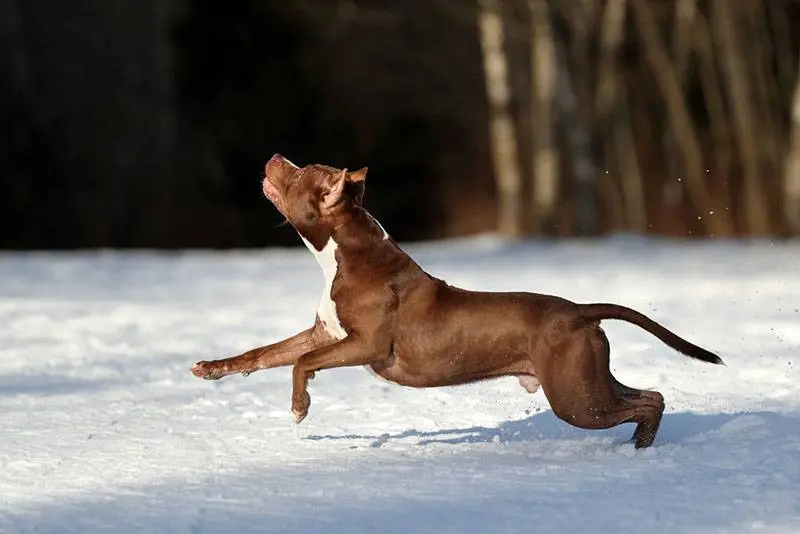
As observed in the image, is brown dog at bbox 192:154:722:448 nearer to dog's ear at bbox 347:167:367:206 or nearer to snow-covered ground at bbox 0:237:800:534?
dog's ear at bbox 347:167:367:206

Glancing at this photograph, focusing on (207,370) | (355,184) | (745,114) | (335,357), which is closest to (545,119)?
(745,114)

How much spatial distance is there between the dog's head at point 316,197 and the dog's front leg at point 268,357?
377 millimetres

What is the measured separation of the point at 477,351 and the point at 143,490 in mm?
1420

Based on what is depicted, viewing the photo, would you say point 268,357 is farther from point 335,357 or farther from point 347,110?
point 347,110

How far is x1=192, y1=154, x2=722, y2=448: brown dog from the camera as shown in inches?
222

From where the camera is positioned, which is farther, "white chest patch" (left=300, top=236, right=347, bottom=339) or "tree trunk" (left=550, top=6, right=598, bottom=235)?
"tree trunk" (left=550, top=6, right=598, bottom=235)

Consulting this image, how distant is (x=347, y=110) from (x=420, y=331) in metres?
24.3

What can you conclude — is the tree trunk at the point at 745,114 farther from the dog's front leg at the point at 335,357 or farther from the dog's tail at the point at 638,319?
the dog's front leg at the point at 335,357

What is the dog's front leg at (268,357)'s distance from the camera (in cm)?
599

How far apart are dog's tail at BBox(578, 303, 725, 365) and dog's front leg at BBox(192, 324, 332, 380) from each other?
1079mm

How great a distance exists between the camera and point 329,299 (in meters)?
5.86

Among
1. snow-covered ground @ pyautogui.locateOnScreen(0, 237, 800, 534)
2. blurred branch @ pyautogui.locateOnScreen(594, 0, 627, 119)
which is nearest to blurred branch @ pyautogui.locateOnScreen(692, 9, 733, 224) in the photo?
blurred branch @ pyautogui.locateOnScreen(594, 0, 627, 119)

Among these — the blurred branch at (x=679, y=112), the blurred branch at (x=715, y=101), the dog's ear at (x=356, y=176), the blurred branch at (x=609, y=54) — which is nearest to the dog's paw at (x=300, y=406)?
the dog's ear at (x=356, y=176)

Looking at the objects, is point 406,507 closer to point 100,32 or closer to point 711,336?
point 711,336
